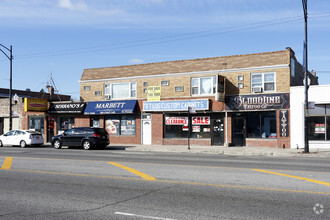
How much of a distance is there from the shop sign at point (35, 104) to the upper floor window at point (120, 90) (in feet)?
21.4

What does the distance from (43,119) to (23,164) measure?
71.2ft

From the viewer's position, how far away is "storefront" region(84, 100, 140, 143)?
95.2 feet

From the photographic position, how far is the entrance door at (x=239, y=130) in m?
25.2

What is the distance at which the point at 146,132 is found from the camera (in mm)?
28844

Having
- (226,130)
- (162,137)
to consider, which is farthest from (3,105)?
(226,130)

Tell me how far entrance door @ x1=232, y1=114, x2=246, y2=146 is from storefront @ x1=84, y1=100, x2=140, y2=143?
8247mm

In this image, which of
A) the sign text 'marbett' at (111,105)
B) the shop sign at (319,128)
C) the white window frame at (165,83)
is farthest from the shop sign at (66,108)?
the shop sign at (319,128)

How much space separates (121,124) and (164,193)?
22406mm

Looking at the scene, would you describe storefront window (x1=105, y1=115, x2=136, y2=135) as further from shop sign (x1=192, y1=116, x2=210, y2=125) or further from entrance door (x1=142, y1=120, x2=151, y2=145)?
shop sign (x1=192, y1=116, x2=210, y2=125)

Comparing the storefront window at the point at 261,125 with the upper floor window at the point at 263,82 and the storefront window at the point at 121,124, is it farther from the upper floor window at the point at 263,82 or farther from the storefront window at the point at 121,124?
the storefront window at the point at 121,124

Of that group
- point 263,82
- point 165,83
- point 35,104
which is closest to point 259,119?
point 263,82

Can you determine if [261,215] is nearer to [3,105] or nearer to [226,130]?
[226,130]

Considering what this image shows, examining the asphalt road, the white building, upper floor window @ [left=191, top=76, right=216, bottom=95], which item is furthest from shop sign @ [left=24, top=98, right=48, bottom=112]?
the white building

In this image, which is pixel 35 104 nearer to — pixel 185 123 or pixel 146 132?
pixel 146 132
